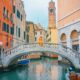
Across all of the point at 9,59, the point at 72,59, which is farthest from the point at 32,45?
the point at 72,59

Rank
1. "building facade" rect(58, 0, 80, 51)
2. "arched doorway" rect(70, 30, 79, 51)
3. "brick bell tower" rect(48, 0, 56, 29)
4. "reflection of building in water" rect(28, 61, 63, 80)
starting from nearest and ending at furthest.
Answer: "reflection of building in water" rect(28, 61, 63, 80)
"building facade" rect(58, 0, 80, 51)
"arched doorway" rect(70, 30, 79, 51)
"brick bell tower" rect(48, 0, 56, 29)

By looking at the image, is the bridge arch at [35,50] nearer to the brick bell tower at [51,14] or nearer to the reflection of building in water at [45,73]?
the reflection of building in water at [45,73]

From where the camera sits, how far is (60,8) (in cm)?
2366

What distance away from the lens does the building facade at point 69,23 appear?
19125 mm

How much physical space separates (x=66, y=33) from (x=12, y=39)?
553 cm

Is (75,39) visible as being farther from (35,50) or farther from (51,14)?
(51,14)

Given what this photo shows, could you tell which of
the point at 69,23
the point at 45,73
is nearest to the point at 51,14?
the point at 69,23

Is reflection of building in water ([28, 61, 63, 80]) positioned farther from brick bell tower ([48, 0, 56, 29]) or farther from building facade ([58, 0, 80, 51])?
brick bell tower ([48, 0, 56, 29])

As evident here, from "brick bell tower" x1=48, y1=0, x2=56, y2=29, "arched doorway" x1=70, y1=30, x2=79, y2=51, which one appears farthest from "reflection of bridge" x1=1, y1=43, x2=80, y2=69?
"brick bell tower" x1=48, y1=0, x2=56, y2=29

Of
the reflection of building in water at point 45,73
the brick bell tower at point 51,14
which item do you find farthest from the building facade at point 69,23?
the brick bell tower at point 51,14

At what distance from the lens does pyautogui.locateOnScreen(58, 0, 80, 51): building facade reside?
19125 millimetres

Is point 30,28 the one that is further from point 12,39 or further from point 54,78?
point 54,78

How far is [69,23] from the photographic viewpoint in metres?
20.6

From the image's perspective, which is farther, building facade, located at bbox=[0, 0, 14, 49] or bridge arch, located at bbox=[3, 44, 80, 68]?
building facade, located at bbox=[0, 0, 14, 49]
